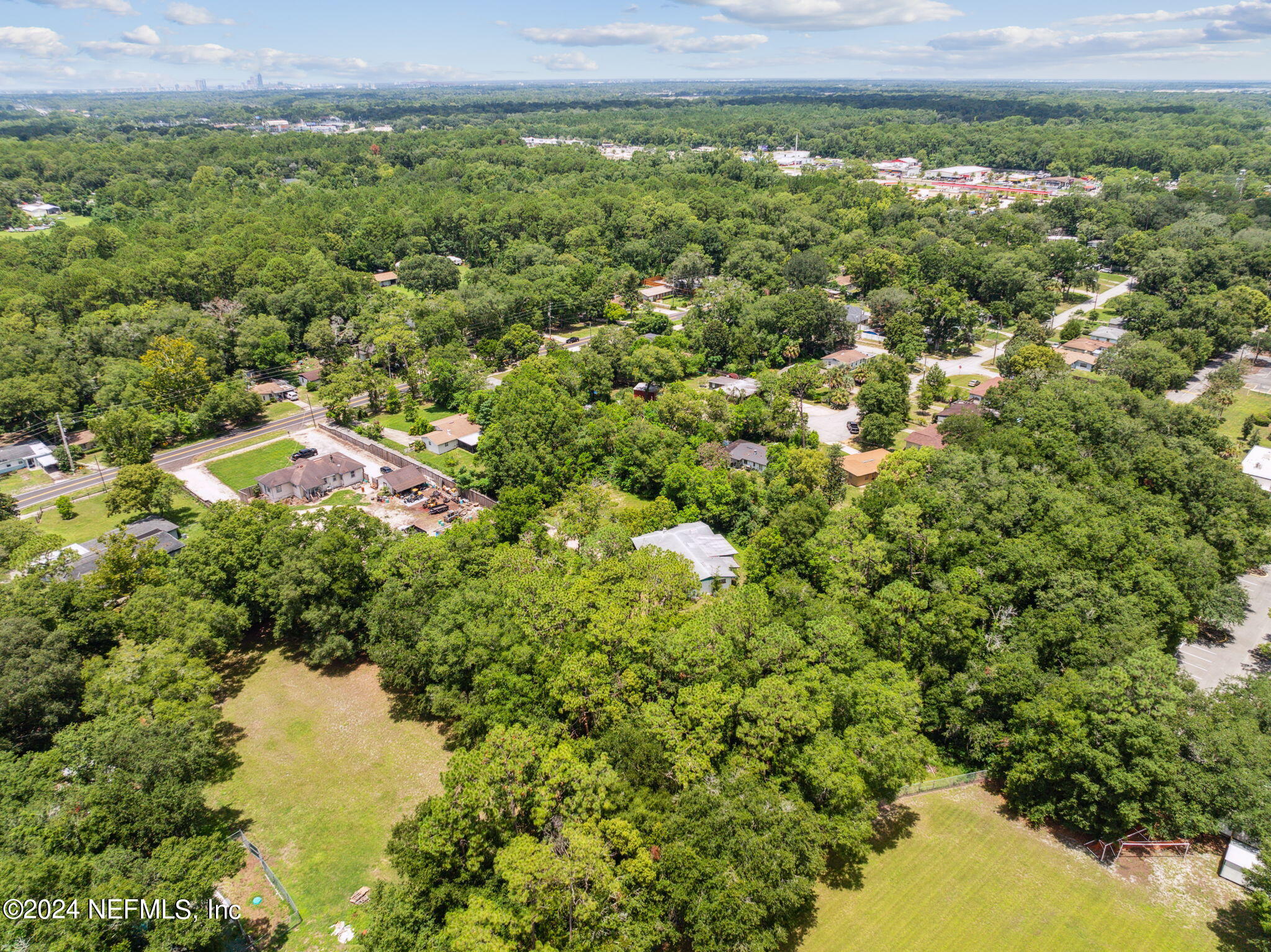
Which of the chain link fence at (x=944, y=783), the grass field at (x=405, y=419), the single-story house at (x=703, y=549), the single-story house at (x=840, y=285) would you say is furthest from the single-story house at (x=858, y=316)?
the chain link fence at (x=944, y=783)

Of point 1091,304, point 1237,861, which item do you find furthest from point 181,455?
point 1091,304

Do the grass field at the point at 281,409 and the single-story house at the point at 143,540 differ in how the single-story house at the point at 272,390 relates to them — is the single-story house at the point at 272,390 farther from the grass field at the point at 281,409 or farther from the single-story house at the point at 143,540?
the single-story house at the point at 143,540

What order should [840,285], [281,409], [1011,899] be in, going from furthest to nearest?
[840,285] → [281,409] → [1011,899]

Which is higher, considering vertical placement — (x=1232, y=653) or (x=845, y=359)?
(x=845, y=359)

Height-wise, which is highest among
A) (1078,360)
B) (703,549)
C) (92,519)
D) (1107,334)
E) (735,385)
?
(1107,334)

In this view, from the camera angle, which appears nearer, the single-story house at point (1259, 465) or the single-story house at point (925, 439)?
the single-story house at point (1259, 465)

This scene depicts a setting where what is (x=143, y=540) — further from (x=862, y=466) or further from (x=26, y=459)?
(x=862, y=466)

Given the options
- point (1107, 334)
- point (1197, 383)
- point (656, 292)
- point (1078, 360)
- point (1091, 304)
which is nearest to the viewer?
point (1197, 383)
